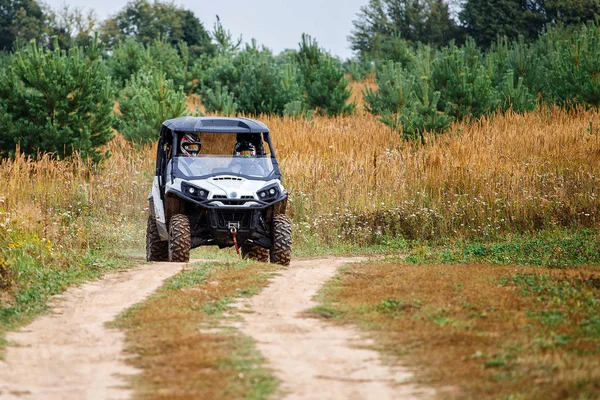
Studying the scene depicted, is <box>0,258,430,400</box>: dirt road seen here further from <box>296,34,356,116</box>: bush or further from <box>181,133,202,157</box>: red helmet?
<box>296,34,356,116</box>: bush

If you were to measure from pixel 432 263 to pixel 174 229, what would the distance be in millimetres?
3741

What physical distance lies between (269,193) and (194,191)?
3.55 feet

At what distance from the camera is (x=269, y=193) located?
14.6m

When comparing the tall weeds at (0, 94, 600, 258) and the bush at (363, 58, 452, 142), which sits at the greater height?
the bush at (363, 58, 452, 142)

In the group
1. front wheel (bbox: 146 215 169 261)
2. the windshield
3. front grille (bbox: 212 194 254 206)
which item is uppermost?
the windshield

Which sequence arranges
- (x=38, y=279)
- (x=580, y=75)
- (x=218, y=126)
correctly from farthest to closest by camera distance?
(x=580, y=75), (x=218, y=126), (x=38, y=279)

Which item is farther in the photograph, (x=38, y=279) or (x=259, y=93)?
(x=259, y=93)

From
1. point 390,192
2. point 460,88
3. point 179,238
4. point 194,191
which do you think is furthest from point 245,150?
point 460,88

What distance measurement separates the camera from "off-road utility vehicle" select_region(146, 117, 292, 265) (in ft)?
47.0

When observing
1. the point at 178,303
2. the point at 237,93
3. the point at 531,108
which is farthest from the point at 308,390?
the point at 237,93

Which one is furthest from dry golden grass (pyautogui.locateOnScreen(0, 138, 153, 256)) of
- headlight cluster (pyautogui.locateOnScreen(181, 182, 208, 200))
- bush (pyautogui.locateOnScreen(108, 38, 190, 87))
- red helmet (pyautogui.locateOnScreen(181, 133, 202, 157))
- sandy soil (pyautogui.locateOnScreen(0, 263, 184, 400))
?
bush (pyautogui.locateOnScreen(108, 38, 190, 87))

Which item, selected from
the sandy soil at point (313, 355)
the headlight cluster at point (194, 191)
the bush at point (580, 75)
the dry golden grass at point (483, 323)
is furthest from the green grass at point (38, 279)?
the bush at point (580, 75)

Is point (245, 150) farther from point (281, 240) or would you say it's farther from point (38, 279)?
point (38, 279)

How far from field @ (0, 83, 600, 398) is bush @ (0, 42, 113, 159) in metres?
1.12
